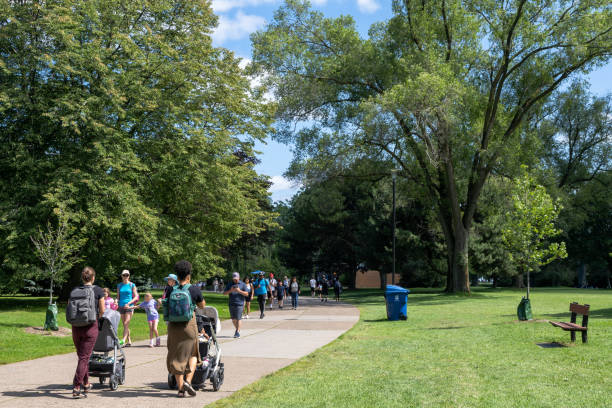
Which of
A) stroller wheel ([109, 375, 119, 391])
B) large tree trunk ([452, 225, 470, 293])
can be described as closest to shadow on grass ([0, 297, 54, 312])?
stroller wheel ([109, 375, 119, 391])

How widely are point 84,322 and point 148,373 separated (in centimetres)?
198

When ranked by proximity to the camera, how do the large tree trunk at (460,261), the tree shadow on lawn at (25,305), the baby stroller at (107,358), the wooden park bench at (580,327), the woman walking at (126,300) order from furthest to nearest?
1. the large tree trunk at (460,261)
2. the tree shadow on lawn at (25,305)
3. the woman walking at (126,300)
4. the wooden park bench at (580,327)
5. the baby stroller at (107,358)

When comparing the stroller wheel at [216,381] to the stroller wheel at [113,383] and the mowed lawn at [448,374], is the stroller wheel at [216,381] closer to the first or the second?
the mowed lawn at [448,374]

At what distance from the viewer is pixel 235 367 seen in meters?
9.60

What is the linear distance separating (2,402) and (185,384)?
2.14 metres

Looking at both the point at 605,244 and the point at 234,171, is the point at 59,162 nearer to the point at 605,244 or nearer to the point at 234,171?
the point at 234,171

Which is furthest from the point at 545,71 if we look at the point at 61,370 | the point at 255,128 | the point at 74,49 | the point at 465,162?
the point at 61,370

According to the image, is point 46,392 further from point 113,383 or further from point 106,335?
point 106,335

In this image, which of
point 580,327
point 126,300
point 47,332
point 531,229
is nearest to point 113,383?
point 126,300

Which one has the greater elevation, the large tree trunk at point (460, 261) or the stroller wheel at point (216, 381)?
the large tree trunk at point (460, 261)

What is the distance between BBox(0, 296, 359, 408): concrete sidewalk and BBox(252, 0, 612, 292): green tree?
17779 millimetres

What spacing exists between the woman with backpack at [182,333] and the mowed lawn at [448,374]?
2.17 ft

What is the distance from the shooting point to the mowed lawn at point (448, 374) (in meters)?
6.70

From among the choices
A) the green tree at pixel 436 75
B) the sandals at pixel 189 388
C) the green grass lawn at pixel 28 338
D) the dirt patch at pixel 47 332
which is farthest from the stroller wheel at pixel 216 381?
the green tree at pixel 436 75
